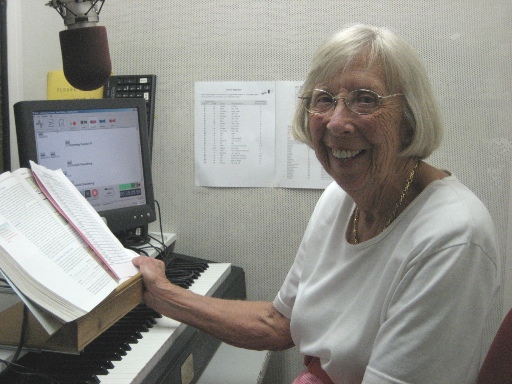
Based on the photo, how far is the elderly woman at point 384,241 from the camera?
0.87 metres

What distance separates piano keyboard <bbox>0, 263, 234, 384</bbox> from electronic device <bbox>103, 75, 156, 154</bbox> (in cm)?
66

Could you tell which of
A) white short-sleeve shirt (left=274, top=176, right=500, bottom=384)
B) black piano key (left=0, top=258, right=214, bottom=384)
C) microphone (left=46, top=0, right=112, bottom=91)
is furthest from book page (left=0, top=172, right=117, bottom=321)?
white short-sleeve shirt (left=274, top=176, right=500, bottom=384)

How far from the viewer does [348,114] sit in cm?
100

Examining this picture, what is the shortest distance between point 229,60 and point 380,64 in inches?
31.7

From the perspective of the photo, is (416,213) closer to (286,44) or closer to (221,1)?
(286,44)

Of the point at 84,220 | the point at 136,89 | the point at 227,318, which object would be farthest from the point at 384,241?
the point at 136,89

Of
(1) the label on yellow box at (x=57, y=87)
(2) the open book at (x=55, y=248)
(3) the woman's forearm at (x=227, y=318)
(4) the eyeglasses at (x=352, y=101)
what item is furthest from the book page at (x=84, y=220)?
(1) the label on yellow box at (x=57, y=87)

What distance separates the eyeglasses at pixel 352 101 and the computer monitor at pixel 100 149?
0.66m

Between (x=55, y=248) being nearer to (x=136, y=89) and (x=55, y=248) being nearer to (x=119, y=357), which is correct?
(x=119, y=357)

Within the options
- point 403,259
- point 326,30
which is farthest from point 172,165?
point 403,259

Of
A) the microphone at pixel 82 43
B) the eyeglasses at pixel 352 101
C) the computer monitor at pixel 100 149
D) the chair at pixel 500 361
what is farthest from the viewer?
the computer monitor at pixel 100 149

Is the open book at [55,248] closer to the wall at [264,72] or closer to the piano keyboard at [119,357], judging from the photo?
the piano keyboard at [119,357]

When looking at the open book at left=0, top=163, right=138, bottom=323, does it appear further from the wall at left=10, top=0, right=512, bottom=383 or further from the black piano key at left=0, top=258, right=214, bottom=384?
the wall at left=10, top=0, right=512, bottom=383

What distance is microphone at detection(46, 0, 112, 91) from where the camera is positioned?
114cm
